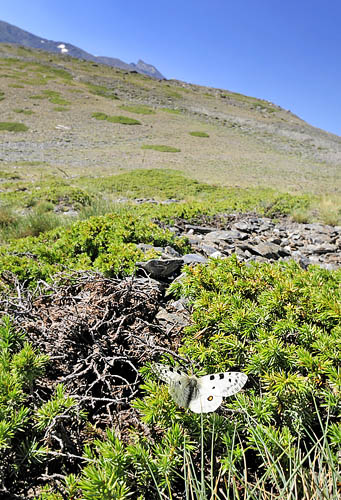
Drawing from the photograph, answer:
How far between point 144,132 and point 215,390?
2936 centimetres

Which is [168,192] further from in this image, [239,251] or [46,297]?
[46,297]

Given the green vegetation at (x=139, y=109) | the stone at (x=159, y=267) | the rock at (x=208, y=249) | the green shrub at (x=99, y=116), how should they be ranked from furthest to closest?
the green vegetation at (x=139, y=109) → the green shrub at (x=99, y=116) → the rock at (x=208, y=249) → the stone at (x=159, y=267)

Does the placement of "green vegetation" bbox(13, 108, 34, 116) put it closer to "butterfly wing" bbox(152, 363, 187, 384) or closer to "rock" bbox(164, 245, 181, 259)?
"rock" bbox(164, 245, 181, 259)

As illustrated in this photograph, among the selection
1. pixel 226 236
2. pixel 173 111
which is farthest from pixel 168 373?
pixel 173 111

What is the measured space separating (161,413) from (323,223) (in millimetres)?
7734

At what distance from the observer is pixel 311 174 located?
19.3 meters

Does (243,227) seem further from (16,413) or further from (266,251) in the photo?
(16,413)

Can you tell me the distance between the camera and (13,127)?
24.6 m

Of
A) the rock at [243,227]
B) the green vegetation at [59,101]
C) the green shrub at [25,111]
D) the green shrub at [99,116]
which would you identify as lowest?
the rock at [243,227]

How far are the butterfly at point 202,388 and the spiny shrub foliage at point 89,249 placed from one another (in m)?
1.85

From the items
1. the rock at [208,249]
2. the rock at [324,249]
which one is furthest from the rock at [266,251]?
the rock at [324,249]

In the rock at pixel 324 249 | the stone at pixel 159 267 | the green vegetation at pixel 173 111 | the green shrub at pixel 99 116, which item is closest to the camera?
the stone at pixel 159 267

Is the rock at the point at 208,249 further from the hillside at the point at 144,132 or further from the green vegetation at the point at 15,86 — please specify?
the green vegetation at the point at 15,86

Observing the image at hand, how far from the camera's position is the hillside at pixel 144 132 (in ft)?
57.9
